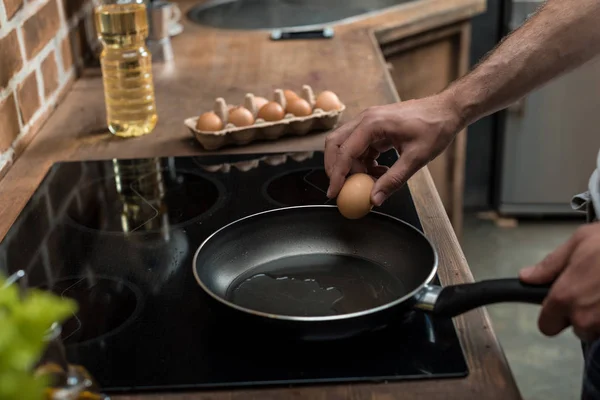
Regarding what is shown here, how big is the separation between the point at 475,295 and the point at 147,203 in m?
0.59

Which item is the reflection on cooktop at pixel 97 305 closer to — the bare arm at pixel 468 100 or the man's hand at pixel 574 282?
the bare arm at pixel 468 100

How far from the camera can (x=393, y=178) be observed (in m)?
0.98

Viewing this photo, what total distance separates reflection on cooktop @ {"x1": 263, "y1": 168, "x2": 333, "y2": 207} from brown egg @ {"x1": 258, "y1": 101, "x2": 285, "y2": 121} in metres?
0.14

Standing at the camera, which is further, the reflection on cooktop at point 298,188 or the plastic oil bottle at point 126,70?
the plastic oil bottle at point 126,70

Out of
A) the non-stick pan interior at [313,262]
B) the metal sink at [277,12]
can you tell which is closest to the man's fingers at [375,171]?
the non-stick pan interior at [313,262]

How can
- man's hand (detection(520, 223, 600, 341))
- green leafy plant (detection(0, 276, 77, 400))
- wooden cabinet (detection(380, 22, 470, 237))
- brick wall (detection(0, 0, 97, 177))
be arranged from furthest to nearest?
wooden cabinet (detection(380, 22, 470, 237))
brick wall (detection(0, 0, 97, 177))
man's hand (detection(520, 223, 600, 341))
green leafy plant (detection(0, 276, 77, 400))

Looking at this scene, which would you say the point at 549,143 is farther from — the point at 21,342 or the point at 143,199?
the point at 21,342

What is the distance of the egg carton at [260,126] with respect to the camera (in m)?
1.32

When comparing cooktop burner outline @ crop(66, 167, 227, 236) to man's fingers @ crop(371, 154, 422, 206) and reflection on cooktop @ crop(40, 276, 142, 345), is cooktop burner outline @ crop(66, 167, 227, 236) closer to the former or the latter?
reflection on cooktop @ crop(40, 276, 142, 345)

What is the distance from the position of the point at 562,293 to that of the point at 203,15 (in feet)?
5.74

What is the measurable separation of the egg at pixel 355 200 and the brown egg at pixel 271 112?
14.9 inches

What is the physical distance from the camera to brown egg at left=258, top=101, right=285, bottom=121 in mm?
1334


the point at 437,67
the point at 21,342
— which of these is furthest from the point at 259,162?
the point at 437,67

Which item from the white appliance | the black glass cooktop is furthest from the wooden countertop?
the white appliance
